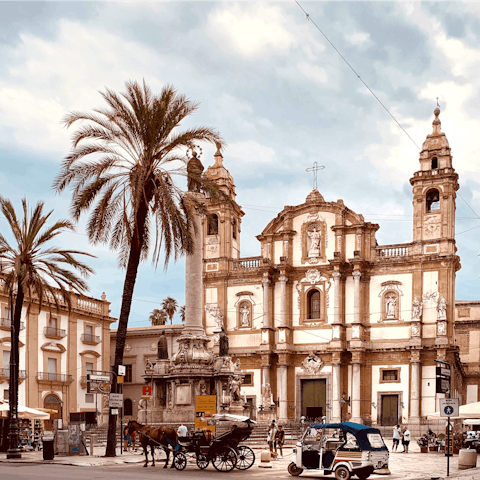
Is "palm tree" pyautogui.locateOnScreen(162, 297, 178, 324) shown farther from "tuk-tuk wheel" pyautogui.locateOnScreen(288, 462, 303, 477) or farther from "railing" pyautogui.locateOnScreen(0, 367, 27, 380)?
"tuk-tuk wheel" pyautogui.locateOnScreen(288, 462, 303, 477)

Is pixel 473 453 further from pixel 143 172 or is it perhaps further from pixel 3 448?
pixel 3 448

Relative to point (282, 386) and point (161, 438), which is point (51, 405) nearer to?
point (282, 386)

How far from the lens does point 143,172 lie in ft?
78.5

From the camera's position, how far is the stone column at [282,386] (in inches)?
1949

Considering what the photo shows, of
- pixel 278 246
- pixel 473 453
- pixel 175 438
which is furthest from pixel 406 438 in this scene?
pixel 278 246

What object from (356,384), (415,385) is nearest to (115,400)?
(356,384)

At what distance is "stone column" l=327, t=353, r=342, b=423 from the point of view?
47812 millimetres

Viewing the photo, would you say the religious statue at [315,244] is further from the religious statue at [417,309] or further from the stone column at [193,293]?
the stone column at [193,293]

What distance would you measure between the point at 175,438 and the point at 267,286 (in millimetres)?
30716

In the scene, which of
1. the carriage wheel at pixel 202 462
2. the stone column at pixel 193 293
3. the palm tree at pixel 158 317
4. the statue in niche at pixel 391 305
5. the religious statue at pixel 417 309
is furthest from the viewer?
the palm tree at pixel 158 317

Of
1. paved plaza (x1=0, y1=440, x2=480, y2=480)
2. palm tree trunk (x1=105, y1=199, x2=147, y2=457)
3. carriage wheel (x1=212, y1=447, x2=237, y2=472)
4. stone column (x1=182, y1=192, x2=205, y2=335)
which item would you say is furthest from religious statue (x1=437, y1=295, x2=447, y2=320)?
carriage wheel (x1=212, y1=447, x2=237, y2=472)

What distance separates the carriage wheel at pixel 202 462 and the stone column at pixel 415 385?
28.1 m

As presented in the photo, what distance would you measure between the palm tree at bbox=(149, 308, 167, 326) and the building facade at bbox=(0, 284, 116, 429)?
19666 mm

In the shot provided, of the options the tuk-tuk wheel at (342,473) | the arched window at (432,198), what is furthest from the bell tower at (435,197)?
the tuk-tuk wheel at (342,473)
